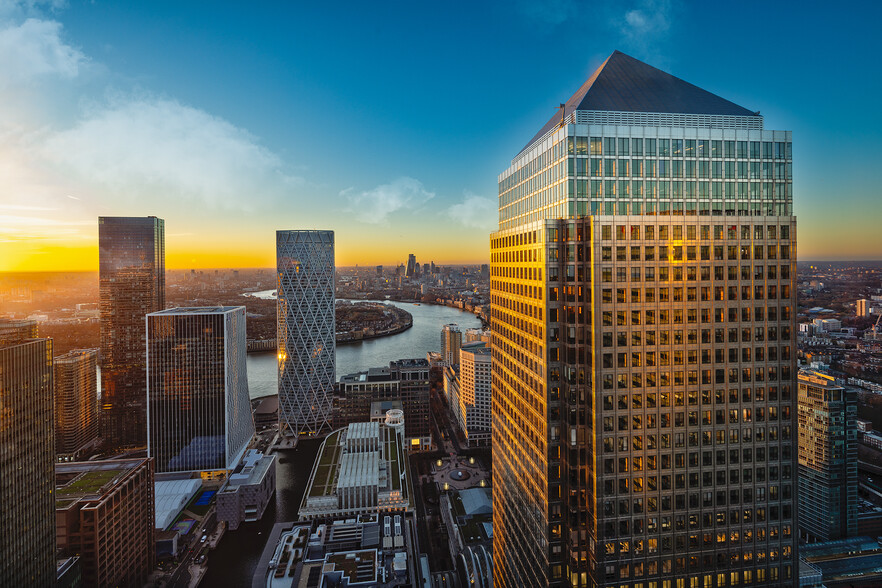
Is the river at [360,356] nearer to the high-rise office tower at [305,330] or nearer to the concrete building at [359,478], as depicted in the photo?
the high-rise office tower at [305,330]

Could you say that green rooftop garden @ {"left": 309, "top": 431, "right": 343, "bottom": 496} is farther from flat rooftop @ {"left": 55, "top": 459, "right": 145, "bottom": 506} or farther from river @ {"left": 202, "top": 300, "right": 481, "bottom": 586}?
flat rooftop @ {"left": 55, "top": 459, "right": 145, "bottom": 506}

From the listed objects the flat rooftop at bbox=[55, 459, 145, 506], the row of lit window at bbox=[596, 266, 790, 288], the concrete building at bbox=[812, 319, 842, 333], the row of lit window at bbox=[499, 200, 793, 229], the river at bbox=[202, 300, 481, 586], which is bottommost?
the river at bbox=[202, 300, 481, 586]

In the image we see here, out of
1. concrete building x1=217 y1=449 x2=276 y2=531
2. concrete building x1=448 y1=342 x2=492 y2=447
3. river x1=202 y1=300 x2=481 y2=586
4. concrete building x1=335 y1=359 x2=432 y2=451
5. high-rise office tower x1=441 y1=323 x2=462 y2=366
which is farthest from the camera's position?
high-rise office tower x1=441 y1=323 x2=462 y2=366

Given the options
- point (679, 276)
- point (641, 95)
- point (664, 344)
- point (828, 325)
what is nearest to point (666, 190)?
point (679, 276)

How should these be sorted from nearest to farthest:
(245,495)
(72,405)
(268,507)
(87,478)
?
1. (87,478)
2. (245,495)
3. (268,507)
4. (72,405)

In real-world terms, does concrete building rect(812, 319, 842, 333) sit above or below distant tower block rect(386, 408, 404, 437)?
above

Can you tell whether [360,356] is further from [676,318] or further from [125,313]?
[676,318]

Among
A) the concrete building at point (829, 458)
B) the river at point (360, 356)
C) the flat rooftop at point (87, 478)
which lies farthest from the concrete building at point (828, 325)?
the flat rooftop at point (87, 478)

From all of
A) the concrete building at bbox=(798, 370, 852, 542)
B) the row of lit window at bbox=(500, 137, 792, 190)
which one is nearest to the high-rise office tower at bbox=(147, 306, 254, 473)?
the row of lit window at bbox=(500, 137, 792, 190)
